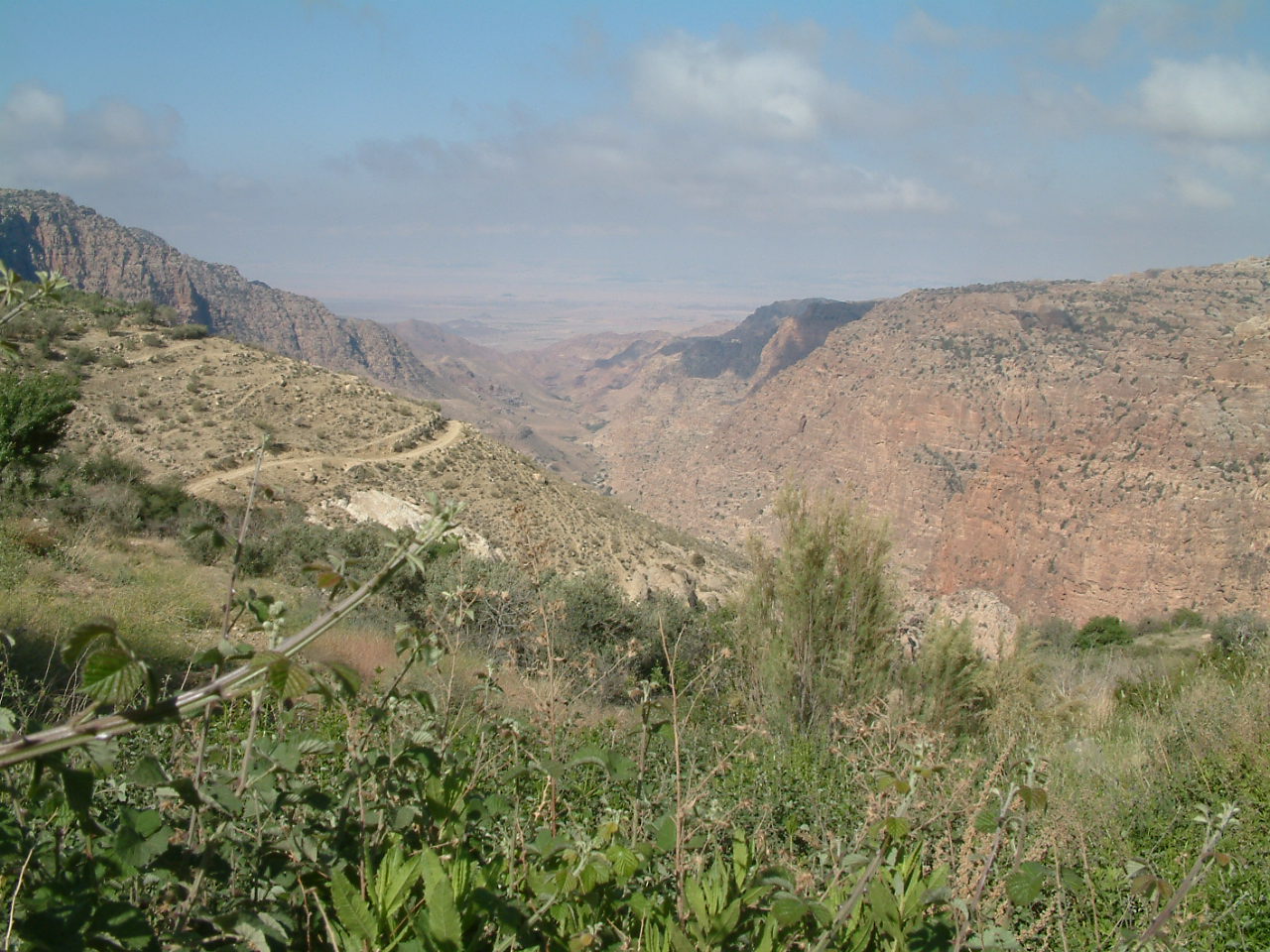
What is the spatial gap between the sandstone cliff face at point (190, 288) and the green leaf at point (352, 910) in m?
47.2

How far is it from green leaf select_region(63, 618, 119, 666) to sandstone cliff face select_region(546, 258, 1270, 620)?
946 cm

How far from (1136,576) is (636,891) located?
36.2m

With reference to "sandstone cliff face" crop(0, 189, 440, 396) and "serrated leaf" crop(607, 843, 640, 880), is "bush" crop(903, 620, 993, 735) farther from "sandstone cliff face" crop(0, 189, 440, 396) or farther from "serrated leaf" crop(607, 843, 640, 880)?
"sandstone cliff face" crop(0, 189, 440, 396)

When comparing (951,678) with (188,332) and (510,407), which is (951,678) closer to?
(188,332)

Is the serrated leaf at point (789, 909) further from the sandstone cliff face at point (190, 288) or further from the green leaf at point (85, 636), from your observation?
the sandstone cliff face at point (190, 288)

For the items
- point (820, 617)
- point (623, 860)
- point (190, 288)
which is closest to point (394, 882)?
point (623, 860)

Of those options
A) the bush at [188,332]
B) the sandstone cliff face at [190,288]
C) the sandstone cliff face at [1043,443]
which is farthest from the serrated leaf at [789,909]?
the sandstone cliff face at [190,288]

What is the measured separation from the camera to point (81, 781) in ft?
2.97

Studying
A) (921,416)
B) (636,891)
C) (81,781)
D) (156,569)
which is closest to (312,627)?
(81,781)

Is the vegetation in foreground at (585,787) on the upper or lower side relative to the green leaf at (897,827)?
lower

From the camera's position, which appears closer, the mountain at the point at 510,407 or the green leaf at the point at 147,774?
the green leaf at the point at 147,774

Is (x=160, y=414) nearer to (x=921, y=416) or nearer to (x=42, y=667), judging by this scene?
(x=42, y=667)

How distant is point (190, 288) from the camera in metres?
85.4

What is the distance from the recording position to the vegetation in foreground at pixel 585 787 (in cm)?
143
